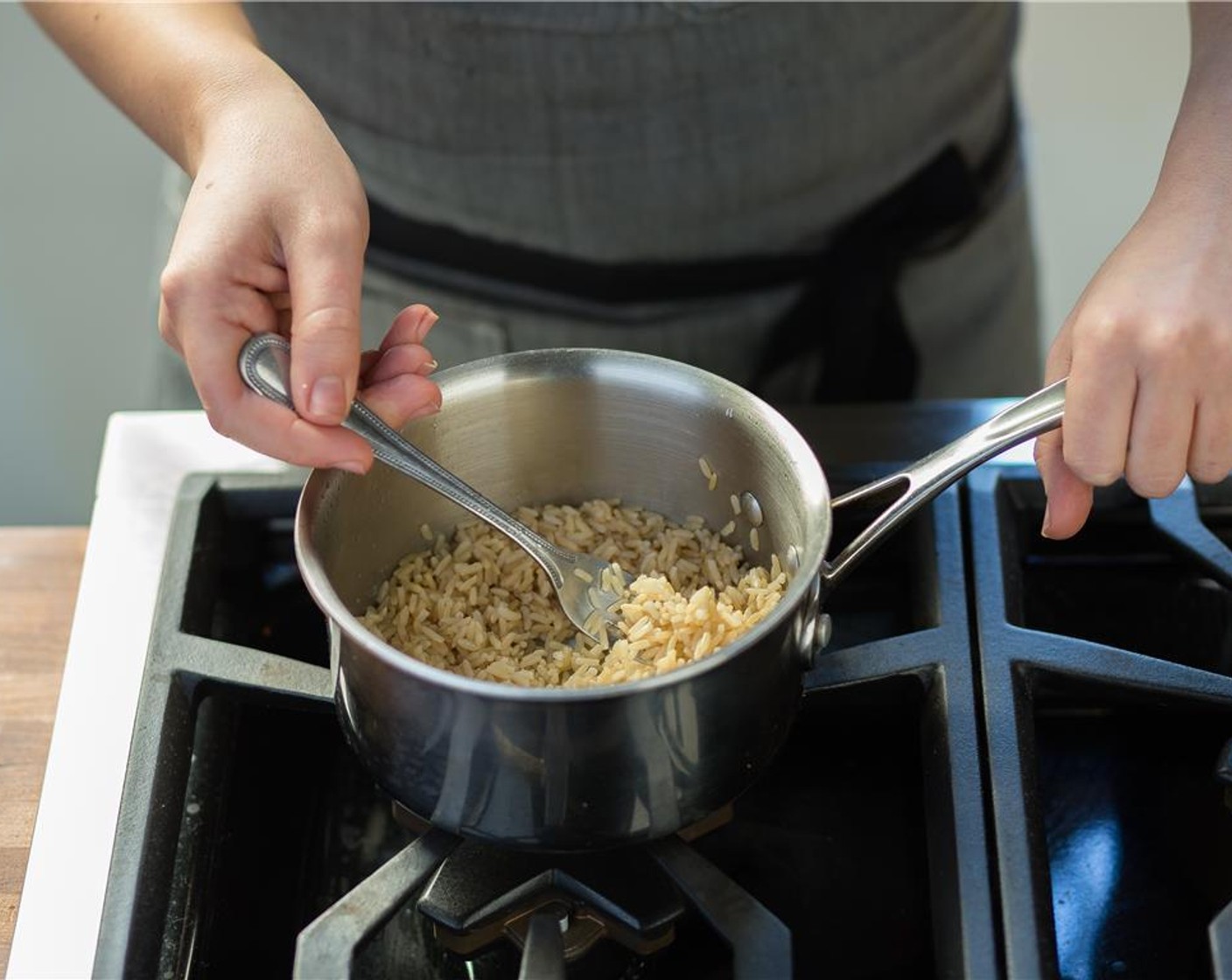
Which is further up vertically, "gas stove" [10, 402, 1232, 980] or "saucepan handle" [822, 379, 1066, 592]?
"saucepan handle" [822, 379, 1066, 592]

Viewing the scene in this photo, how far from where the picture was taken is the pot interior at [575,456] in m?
0.83

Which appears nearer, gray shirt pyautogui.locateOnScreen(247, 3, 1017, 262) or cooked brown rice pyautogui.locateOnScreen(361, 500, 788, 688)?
cooked brown rice pyautogui.locateOnScreen(361, 500, 788, 688)

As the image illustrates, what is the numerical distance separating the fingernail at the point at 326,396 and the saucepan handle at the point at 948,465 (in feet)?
0.87

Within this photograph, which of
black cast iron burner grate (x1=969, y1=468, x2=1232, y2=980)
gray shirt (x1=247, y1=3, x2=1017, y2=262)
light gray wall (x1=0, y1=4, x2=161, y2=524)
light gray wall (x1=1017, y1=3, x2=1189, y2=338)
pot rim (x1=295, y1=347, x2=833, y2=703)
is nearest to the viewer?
pot rim (x1=295, y1=347, x2=833, y2=703)

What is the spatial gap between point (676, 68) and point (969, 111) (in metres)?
0.30

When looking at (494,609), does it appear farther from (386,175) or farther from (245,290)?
(386,175)

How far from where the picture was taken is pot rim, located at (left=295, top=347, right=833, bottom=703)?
26.2 inches

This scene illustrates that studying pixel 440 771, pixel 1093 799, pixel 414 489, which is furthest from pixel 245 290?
pixel 1093 799

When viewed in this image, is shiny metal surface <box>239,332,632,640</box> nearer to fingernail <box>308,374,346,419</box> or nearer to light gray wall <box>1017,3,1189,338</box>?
fingernail <box>308,374,346,419</box>

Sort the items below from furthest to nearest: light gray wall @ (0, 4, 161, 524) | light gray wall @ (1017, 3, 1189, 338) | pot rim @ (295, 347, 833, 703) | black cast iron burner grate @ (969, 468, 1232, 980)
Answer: light gray wall @ (1017, 3, 1189, 338)
light gray wall @ (0, 4, 161, 524)
black cast iron burner grate @ (969, 468, 1232, 980)
pot rim @ (295, 347, 833, 703)

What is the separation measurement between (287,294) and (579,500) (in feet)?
0.79

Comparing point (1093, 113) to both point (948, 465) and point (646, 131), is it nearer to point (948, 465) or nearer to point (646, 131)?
point (646, 131)

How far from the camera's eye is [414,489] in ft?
2.98

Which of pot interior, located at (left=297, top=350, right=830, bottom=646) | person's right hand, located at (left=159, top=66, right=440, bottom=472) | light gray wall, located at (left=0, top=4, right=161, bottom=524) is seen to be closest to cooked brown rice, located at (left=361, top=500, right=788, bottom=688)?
pot interior, located at (left=297, top=350, right=830, bottom=646)
